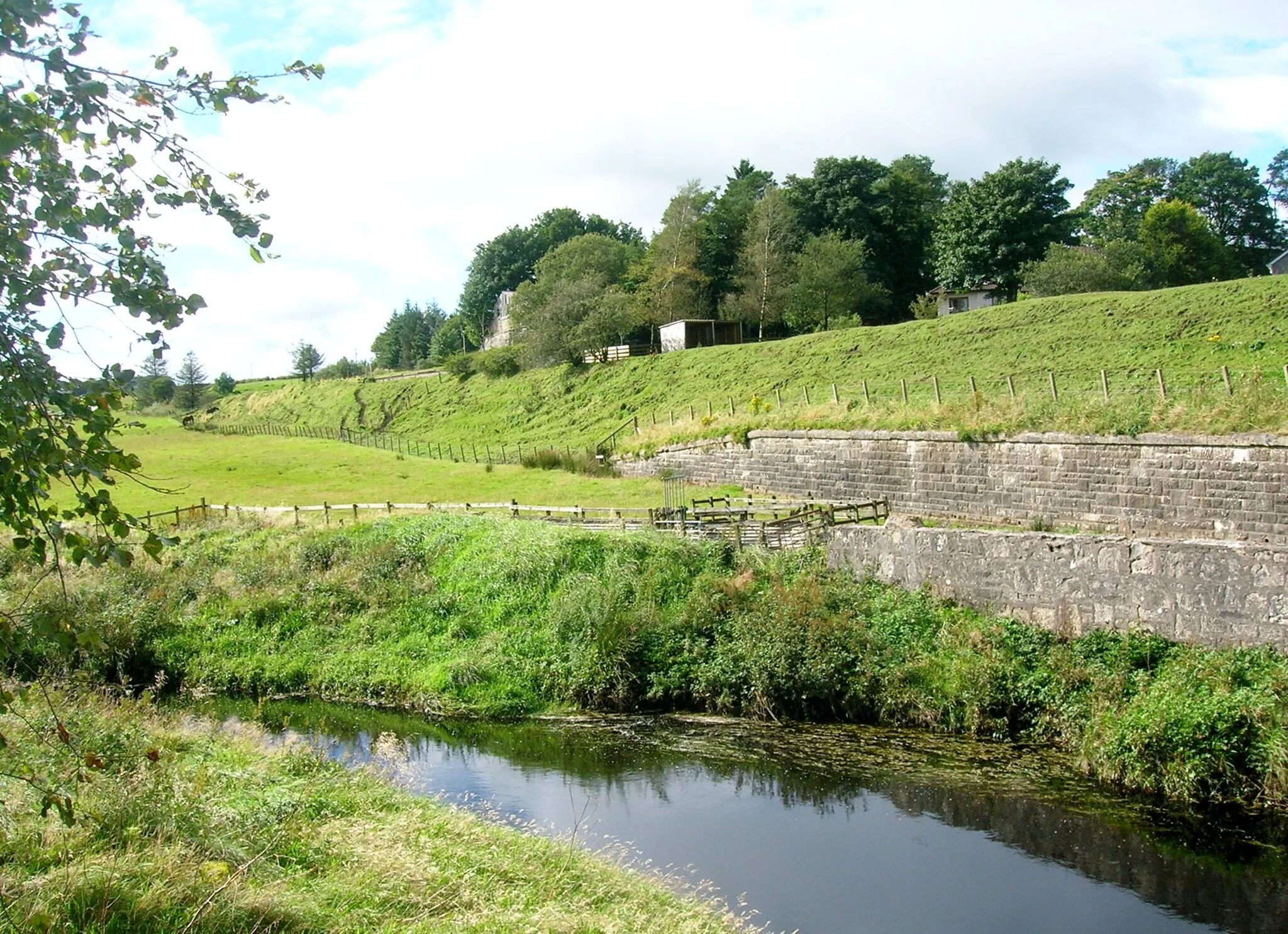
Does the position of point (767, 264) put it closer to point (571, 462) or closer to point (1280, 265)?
point (1280, 265)

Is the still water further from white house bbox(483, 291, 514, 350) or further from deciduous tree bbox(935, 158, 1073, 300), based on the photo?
white house bbox(483, 291, 514, 350)

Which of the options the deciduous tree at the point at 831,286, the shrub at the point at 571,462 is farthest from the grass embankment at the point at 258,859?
the deciduous tree at the point at 831,286

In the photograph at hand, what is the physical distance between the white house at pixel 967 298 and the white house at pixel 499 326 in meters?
35.7

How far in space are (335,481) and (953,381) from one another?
2441 centimetres

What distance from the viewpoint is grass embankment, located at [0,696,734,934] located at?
6.14 meters

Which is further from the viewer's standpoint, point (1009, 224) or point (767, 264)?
point (767, 264)

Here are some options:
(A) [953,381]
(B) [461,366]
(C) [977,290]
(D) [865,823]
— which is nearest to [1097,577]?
(D) [865,823]

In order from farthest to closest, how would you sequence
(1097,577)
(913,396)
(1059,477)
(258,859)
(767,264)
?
(767,264), (913,396), (1059,477), (1097,577), (258,859)

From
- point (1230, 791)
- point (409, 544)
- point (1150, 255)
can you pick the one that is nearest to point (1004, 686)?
point (1230, 791)

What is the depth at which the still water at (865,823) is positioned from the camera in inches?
421

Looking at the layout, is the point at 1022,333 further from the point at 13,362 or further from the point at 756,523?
the point at 13,362

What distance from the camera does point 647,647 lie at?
Answer: 18.9 m

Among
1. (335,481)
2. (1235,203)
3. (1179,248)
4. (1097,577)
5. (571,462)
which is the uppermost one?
(1235,203)

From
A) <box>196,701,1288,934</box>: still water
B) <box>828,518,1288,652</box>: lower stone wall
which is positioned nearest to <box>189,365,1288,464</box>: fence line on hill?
<box>828,518,1288,652</box>: lower stone wall
